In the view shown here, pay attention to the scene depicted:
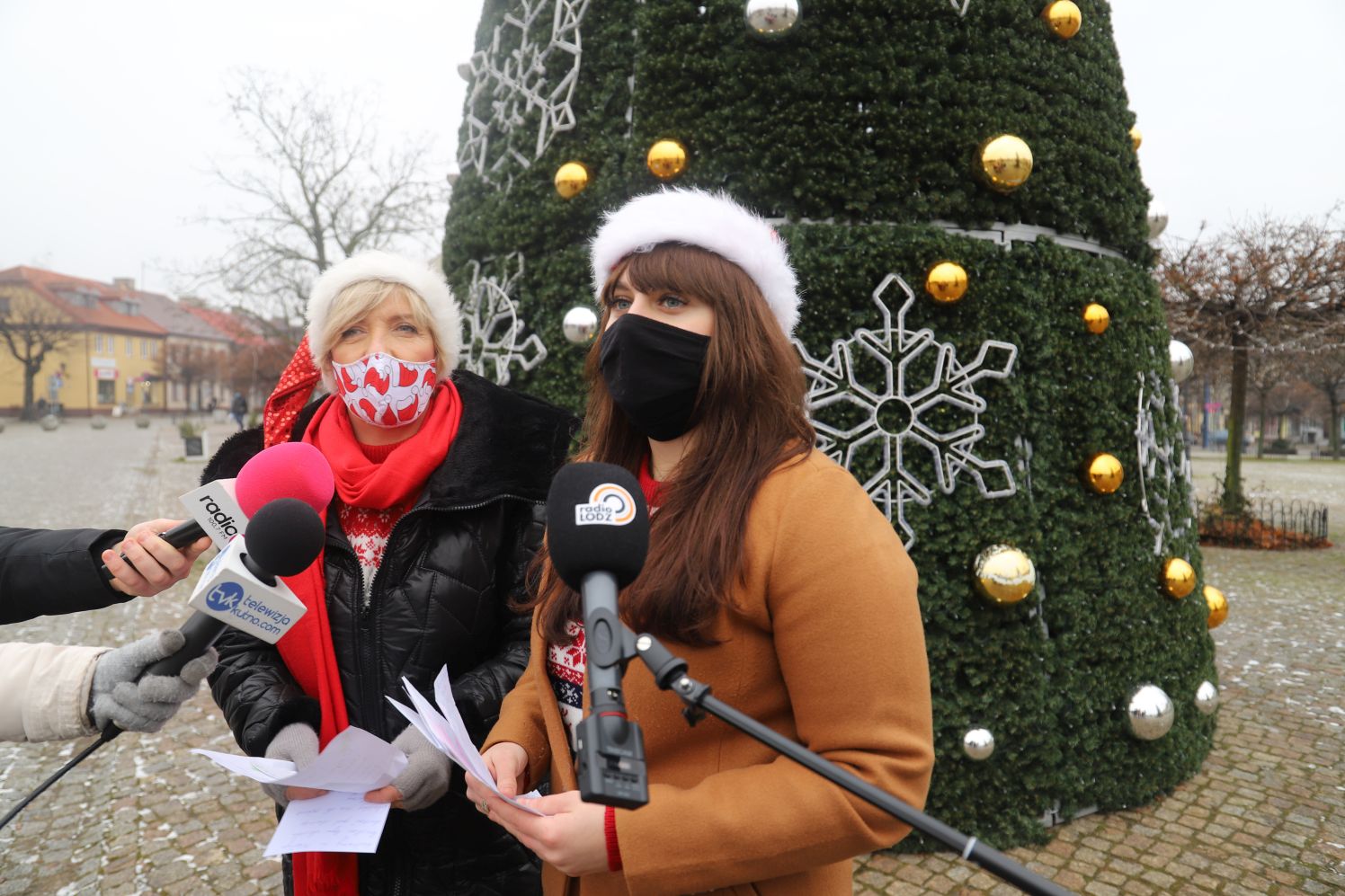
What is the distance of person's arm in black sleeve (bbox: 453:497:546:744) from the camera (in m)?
2.23

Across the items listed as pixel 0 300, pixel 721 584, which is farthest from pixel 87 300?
pixel 721 584

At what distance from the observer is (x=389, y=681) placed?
226 centimetres

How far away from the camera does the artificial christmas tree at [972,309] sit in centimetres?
404

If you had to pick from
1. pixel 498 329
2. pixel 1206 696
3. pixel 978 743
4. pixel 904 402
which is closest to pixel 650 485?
pixel 904 402

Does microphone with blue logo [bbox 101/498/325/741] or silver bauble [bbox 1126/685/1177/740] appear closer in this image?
microphone with blue logo [bbox 101/498/325/741]

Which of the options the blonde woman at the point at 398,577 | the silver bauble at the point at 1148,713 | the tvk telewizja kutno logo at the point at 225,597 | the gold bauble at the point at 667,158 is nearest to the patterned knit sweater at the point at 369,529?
the blonde woman at the point at 398,577

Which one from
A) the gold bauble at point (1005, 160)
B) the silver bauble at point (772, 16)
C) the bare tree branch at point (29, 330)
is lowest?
the gold bauble at point (1005, 160)

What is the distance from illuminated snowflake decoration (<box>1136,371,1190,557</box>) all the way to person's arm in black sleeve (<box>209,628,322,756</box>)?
4.25 m

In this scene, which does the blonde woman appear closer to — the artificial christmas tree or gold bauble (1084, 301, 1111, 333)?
the artificial christmas tree

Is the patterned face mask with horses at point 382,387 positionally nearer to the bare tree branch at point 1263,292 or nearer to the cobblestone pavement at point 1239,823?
the cobblestone pavement at point 1239,823

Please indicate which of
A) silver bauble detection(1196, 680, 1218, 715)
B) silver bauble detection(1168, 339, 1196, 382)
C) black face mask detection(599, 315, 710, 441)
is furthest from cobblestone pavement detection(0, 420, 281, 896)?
silver bauble detection(1168, 339, 1196, 382)

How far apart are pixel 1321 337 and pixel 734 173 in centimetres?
1375

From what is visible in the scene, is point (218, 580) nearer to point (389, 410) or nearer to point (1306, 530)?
point (389, 410)

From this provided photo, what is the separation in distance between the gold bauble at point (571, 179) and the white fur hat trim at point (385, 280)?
2.11 meters
